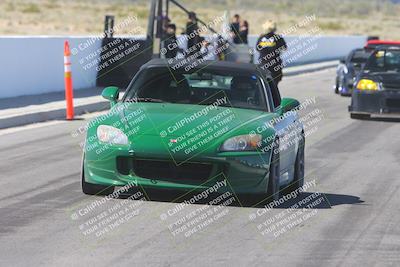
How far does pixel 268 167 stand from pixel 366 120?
11571 mm

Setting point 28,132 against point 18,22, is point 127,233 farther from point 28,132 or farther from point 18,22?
point 18,22

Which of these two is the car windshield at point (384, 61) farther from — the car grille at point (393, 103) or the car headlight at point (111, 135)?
the car headlight at point (111, 135)

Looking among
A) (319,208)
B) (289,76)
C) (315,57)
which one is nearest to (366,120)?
(319,208)

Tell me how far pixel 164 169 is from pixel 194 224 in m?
0.85

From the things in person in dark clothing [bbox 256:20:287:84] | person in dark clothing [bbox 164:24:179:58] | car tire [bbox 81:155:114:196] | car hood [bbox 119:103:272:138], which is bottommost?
person in dark clothing [bbox 164:24:179:58]

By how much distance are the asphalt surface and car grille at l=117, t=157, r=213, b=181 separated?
286 millimetres

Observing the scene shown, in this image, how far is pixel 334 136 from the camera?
17.4 metres

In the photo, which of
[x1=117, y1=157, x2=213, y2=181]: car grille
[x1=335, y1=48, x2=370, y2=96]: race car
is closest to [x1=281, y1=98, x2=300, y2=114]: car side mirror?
[x1=117, y1=157, x2=213, y2=181]: car grille

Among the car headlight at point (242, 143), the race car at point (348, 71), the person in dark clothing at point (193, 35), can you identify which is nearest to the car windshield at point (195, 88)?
the car headlight at point (242, 143)

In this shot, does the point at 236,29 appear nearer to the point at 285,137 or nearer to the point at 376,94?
the point at 376,94

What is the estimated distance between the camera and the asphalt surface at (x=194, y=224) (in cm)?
755

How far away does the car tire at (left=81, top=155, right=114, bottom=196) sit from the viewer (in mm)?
9883

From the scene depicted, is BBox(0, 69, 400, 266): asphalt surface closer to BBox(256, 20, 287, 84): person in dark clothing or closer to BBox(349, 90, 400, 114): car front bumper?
BBox(349, 90, 400, 114): car front bumper

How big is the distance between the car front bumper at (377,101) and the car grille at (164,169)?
11256 mm
